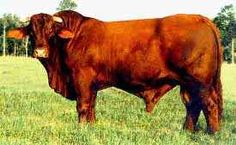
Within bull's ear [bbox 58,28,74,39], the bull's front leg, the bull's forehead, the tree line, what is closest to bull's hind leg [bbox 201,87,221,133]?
A: the bull's front leg

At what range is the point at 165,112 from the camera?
12469mm

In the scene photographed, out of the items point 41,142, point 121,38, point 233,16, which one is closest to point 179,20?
point 121,38

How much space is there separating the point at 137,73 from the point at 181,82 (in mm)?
788

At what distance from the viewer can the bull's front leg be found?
31.4ft

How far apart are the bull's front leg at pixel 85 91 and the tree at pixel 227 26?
7396cm

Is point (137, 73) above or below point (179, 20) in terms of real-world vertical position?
below

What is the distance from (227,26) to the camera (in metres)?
87.3

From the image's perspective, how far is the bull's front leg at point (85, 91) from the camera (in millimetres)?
9562

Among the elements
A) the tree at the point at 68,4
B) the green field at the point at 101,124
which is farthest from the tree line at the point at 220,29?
the green field at the point at 101,124

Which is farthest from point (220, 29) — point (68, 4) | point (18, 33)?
point (18, 33)

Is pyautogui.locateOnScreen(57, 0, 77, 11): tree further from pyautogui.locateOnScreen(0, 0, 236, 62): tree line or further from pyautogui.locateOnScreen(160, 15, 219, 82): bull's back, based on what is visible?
pyautogui.locateOnScreen(160, 15, 219, 82): bull's back

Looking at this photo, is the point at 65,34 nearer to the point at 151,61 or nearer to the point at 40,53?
the point at 40,53

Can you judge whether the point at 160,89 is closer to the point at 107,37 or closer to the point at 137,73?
the point at 137,73

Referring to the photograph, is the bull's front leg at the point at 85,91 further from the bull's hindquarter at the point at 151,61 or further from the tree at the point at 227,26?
the tree at the point at 227,26
